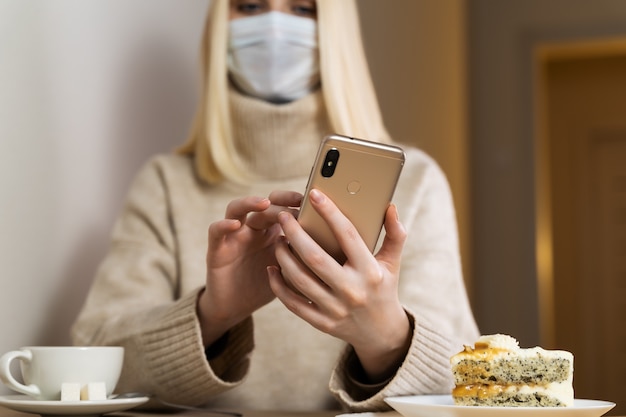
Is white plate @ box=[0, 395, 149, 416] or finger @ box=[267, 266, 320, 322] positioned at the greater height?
finger @ box=[267, 266, 320, 322]

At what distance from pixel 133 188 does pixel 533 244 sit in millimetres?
2548

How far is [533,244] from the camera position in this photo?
3.55 meters

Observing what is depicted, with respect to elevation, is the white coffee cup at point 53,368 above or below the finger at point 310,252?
below

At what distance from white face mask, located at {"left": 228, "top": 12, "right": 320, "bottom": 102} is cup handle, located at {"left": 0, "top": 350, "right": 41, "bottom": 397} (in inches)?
23.2

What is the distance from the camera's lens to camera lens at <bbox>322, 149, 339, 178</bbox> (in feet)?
2.45

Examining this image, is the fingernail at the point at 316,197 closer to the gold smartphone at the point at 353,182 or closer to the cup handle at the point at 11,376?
the gold smartphone at the point at 353,182

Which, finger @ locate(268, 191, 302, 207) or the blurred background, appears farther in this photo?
the blurred background

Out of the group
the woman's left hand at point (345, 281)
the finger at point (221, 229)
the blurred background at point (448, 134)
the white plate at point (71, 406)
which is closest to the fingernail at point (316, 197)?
the woman's left hand at point (345, 281)

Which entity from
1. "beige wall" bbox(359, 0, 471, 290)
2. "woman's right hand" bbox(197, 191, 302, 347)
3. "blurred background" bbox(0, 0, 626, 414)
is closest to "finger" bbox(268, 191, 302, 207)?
"woman's right hand" bbox(197, 191, 302, 347)

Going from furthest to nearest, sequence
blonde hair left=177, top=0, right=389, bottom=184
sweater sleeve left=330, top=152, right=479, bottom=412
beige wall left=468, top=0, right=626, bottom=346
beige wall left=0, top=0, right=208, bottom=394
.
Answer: beige wall left=468, top=0, right=626, bottom=346 → blonde hair left=177, top=0, right=389, bottom=184 → beige wall left=0, top=0, right=208, bottom=394 → sweater sleeve left=330, top=152, right=479, bottom=412

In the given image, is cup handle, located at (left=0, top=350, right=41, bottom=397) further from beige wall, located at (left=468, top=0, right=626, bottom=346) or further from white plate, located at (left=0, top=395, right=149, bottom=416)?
beige wall, located at (left=468, top=0, right=626, bottom=346)

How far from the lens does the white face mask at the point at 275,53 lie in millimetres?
1265

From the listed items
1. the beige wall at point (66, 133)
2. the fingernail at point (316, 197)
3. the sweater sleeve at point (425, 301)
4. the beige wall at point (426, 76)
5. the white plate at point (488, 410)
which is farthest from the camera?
the beige wall at point (426, 76)

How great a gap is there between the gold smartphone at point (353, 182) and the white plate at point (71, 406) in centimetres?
22
